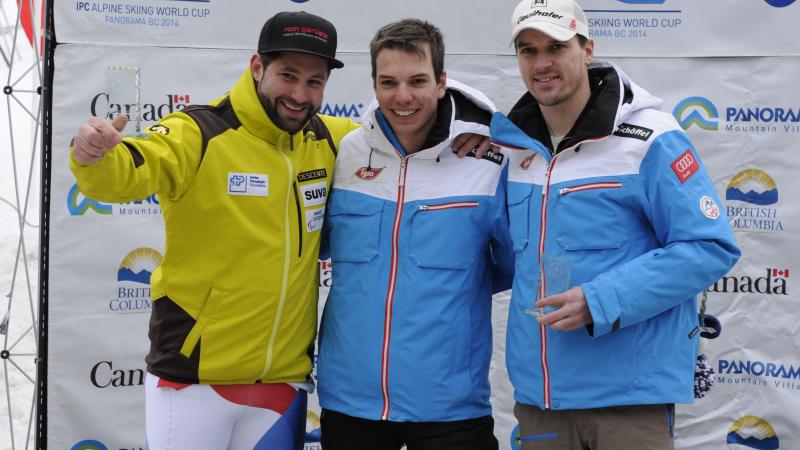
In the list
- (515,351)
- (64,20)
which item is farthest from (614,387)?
(64,20)

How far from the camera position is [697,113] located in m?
3.88

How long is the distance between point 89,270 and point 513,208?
2.45 m

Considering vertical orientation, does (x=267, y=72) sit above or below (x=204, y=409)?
above

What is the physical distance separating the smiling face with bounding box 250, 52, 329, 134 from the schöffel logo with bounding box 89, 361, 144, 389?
2124mm

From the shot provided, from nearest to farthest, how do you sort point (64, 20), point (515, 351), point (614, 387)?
point (614, 387) < point (515, 351) < point (64, 20)

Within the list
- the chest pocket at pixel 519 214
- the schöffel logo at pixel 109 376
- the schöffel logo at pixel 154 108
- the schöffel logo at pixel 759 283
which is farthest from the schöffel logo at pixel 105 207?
the schöffel logo at pixel 759 283

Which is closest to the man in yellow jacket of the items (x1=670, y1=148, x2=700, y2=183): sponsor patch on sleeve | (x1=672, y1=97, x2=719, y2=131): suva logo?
(x1=670, y1=148, x2=700, y2=183): sponsor patch on sleeve

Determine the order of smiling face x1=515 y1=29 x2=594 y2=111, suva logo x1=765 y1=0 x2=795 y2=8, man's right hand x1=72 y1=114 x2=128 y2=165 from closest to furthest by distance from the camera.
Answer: man's right hand x1=72 y1=114 x2=128 y2=165 < smiling face x1=515 y1=29 x2=594 y2=111 < suva logo x1=765 y1=0 x2=795 y2=8

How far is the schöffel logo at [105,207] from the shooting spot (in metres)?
3.79

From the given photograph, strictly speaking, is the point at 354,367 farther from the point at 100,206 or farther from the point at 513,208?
the point at 100,206

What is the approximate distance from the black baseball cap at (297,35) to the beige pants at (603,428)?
1.17m

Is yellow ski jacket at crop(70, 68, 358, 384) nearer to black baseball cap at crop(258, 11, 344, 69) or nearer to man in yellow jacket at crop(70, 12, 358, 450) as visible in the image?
man in yellow jacket at crop(70, 12, 358, 450)

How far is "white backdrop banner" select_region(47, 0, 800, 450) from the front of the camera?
12.4ft

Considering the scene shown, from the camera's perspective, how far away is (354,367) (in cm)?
227
